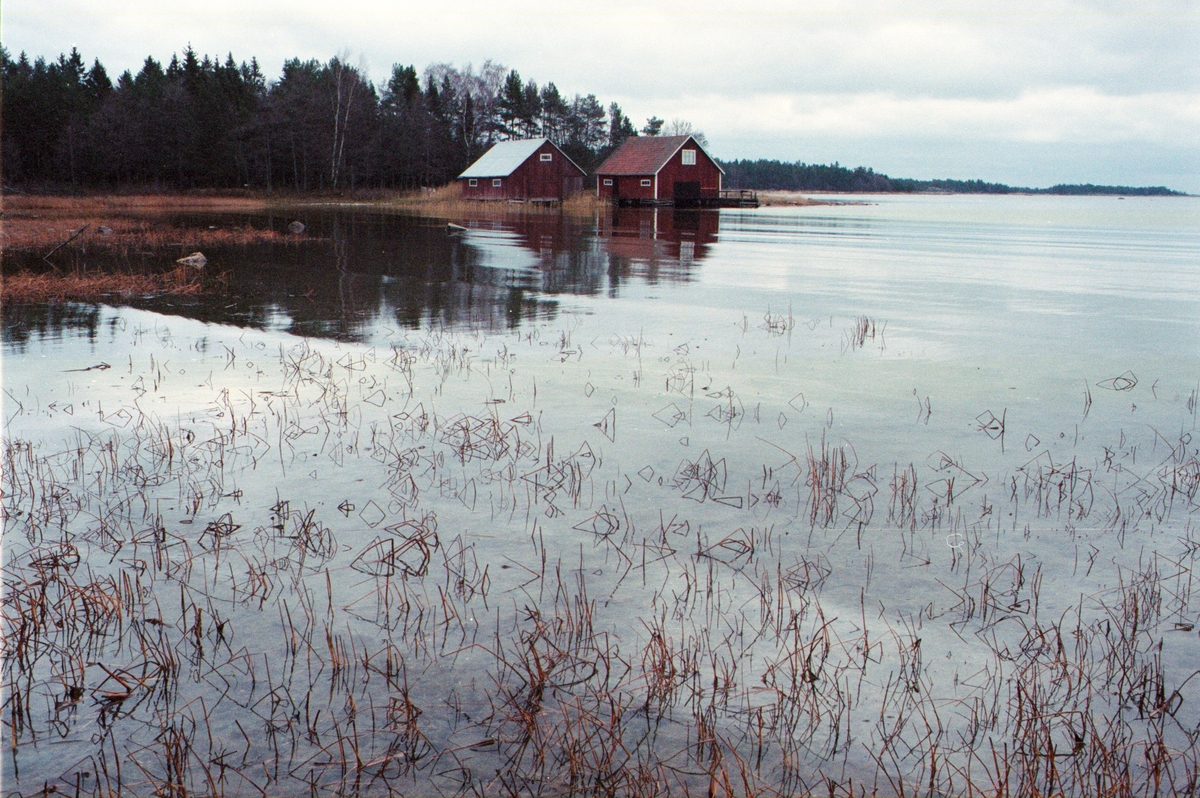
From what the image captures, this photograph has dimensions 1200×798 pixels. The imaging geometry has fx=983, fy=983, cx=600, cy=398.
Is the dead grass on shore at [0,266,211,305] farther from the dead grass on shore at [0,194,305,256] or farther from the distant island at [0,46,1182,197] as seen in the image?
the distant island at [0,46,1182,197]

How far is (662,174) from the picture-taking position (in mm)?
63750

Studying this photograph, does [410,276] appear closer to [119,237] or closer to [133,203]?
[119,237]

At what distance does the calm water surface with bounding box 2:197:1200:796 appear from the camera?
369 cm

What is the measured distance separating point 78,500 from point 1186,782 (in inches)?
238

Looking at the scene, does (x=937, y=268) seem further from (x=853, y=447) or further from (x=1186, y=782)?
(x=1186, y=782)

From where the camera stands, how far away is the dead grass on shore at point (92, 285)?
50.6ft

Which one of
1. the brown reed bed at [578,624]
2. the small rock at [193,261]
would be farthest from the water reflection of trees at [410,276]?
the brown reed bed at [578,624]

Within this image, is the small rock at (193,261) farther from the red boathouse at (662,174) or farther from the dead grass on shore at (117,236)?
the red boathouse at (662,174)

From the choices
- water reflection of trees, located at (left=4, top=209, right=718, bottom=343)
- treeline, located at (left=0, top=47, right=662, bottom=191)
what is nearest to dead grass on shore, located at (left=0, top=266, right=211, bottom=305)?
water reflection of trees, located at (left=4, top=209, right=718, bottom=343)

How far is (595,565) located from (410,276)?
15.2 m

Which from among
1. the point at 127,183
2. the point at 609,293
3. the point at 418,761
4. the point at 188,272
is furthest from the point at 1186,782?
the point at 127,183

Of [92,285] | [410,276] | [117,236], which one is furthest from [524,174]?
[92,285]

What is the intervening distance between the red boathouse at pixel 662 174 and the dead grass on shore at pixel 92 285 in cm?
4686

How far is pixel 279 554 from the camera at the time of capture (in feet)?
17.8
